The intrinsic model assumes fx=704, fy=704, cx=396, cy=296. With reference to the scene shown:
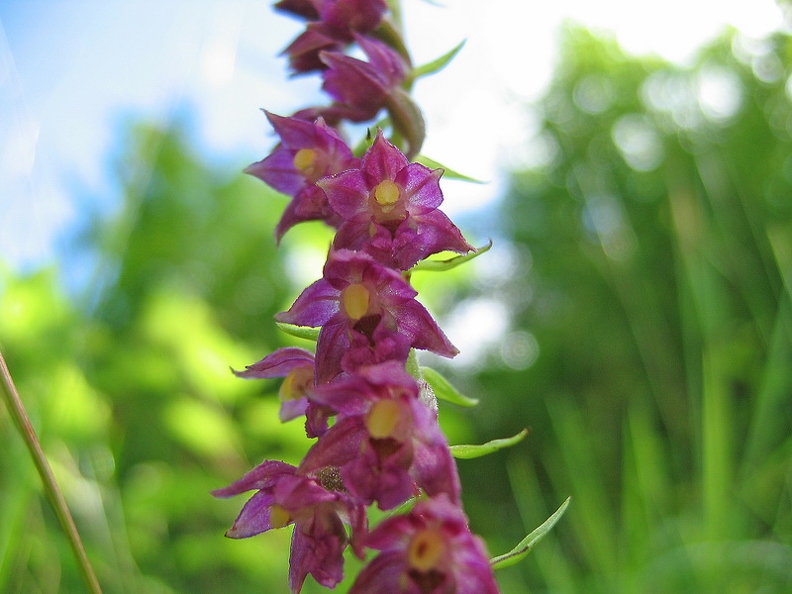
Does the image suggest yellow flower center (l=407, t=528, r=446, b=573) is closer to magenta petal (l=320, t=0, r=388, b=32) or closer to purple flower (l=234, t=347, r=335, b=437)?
purple flower (l=234, t=347, r=335, b=437)

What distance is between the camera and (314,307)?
3.25 feet

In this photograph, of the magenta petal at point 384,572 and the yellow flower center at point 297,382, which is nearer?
the magenta petal at point 384,572

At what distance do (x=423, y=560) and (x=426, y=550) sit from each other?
0.04 feet

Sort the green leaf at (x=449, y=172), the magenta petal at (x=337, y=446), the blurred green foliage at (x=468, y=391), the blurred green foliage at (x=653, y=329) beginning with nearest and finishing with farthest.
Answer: the magenta petal at (x=337, y=446) → the green leaf at (x=449, y=172) → the blurred green foliage at (x=468, y=391) → the blurred green foliage at (x=653, y=329)

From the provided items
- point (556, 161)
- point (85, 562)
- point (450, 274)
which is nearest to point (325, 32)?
point (85, 562)

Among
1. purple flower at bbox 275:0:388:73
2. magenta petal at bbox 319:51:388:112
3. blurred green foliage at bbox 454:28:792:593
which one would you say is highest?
purple flower at bbox 275:0:388:73

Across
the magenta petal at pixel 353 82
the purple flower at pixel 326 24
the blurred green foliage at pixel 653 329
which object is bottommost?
the blurred green foliage at pixel 653 329

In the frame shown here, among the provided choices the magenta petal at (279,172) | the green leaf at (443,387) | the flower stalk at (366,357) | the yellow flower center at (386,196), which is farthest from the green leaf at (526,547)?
the magenta petal at (279,172)

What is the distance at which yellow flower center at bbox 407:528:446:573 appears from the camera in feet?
2.39

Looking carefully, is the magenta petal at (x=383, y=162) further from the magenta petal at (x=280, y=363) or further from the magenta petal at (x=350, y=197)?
the magenta petal at (x=280, y=363)

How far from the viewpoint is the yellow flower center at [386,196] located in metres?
0.93

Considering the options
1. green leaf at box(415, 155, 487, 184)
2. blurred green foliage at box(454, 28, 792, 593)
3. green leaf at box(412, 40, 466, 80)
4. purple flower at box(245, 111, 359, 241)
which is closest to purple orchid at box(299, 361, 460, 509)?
purple flower at box(245, 111, 359, 241)

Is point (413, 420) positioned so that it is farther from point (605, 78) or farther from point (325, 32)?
point (605, 78)

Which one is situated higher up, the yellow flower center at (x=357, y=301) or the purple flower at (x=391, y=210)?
the purple flower at (x=391, y=210)
